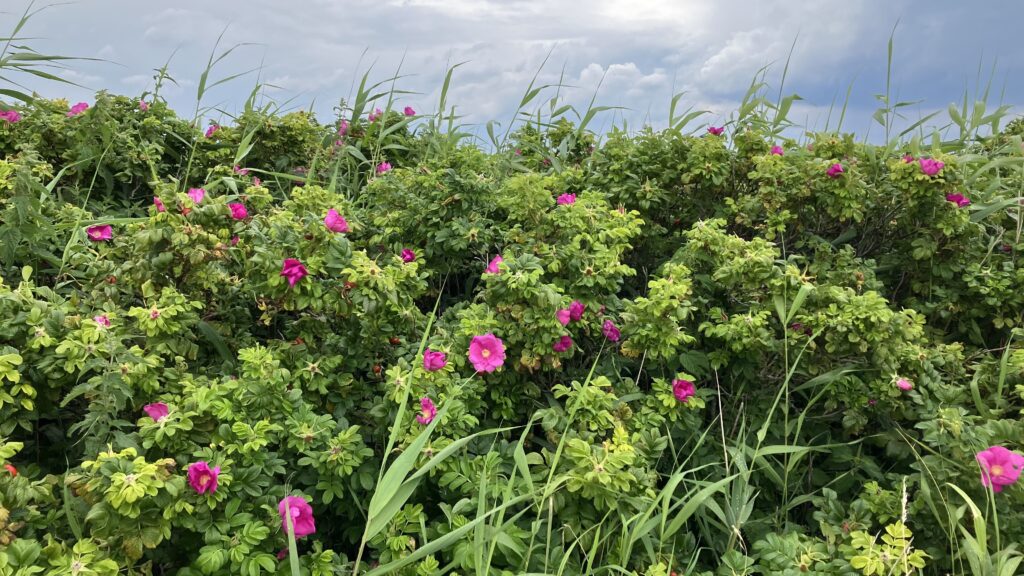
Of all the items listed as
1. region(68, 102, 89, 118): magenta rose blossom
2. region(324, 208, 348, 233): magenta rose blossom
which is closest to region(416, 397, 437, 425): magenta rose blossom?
region(324, 208, 348, 233): magenta rose blossom

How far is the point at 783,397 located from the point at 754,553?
2.24 ft

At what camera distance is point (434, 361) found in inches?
81.4

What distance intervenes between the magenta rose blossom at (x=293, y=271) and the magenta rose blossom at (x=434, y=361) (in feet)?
1.47

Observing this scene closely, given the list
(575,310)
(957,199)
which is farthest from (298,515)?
(957,199)

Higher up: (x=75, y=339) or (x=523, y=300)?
(x=523, y=300)

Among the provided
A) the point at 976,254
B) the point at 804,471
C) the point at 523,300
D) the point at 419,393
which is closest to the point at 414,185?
the point at 523,300

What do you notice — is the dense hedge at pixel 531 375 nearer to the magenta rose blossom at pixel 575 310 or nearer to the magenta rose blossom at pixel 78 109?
the magenta rose blossom at pixel 575 310

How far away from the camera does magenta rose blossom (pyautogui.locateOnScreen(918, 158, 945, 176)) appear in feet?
8.84

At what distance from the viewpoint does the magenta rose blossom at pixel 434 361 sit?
2.07 meters

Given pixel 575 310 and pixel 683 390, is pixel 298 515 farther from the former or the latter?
pixel 683 390

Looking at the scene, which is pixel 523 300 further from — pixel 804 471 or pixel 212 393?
pixel 804 471

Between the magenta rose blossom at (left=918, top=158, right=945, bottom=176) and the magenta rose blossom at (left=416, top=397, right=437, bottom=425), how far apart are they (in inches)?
85.2

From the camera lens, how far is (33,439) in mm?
2221

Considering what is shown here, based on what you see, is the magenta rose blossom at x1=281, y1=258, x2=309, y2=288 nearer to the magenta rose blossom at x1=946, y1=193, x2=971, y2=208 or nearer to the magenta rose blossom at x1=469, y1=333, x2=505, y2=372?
the magenta rose blossom at x1=469, y1=333, x2=505, y2=372
